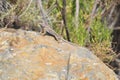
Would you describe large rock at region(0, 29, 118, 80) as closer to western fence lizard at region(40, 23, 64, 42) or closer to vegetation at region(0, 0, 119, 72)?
western fence lizard at region(40, 23, 64, 42)

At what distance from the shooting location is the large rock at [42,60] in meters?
2.24

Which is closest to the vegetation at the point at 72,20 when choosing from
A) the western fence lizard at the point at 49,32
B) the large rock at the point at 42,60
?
the western fence lizard at the point at 49,32

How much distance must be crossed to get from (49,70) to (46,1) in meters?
1.18

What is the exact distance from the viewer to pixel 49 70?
2291 mm

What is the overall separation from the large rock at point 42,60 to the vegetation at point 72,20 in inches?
12.0

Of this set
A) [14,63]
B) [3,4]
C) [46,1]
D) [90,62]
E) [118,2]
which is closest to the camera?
[14,63]

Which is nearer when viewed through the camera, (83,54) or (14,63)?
(14,63)

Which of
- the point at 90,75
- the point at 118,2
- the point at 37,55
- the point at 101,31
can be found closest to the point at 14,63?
the point at 37,55

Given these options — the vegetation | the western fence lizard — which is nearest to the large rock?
the western fence lizard

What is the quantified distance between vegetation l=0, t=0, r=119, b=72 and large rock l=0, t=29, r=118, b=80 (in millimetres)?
304

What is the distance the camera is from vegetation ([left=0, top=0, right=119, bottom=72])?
2898 mm

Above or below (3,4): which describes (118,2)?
below

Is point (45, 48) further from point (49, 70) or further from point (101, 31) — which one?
point (101, 31)

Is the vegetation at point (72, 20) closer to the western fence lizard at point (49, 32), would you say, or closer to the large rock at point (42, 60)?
the western fence lizard at point (49, 32)
